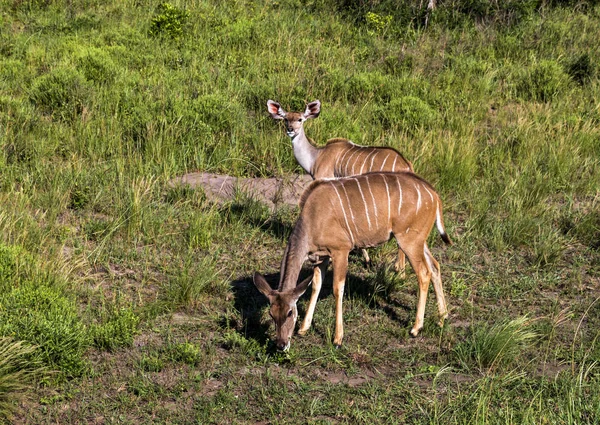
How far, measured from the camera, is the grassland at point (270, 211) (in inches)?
224

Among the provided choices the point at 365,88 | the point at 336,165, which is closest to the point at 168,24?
the point at 365,88

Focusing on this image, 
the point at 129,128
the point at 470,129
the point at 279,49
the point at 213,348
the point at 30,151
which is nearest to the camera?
the point at 213,348

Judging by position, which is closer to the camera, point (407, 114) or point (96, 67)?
point (407, 114)

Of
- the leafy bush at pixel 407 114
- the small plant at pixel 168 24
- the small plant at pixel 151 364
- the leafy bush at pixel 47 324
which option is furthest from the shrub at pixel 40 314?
the small plant at pixel 168 24

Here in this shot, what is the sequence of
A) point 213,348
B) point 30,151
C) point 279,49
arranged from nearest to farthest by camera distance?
point 213,348 → point 30,151 → point 279,49

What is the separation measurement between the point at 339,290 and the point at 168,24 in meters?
7.12

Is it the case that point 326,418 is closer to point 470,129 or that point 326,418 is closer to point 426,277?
point 426,277

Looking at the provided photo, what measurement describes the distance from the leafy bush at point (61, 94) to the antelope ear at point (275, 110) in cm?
263

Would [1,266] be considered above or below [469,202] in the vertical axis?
above

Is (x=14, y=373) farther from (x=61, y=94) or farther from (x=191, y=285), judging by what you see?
(x=61, y=94)

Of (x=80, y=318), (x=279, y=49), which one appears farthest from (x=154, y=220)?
(x=279, y=49)

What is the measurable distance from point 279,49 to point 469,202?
4.57 metres

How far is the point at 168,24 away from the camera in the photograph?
1221 centimetres

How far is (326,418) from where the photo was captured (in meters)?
5.42
